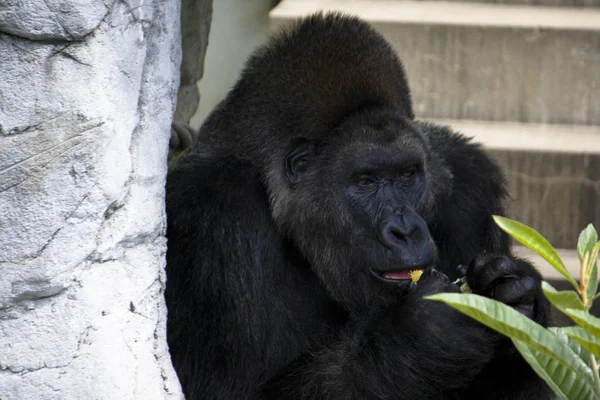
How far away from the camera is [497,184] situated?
→ 13.6 ft

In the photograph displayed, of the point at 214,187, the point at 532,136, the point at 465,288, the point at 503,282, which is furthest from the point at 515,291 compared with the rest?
the point at 532,136

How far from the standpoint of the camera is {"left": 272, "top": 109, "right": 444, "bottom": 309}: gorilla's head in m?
3.52

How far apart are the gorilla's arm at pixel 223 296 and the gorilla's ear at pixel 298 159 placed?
0.66 ft

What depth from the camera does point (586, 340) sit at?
205 cm

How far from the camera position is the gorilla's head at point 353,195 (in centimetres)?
352

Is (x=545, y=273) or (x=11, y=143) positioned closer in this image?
(x=11, y=143)

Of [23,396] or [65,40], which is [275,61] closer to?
[65,40]

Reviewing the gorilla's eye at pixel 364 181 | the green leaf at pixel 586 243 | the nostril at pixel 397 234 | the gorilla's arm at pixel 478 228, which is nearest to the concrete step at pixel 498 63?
the gorilla's arm at pixel 478 228

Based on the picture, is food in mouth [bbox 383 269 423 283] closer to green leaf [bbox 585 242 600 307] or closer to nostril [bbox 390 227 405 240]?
nostril [bbox 390 227 405 240]

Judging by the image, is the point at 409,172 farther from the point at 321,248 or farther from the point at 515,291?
the point at 515,291

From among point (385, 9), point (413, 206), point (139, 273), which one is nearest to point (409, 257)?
point (413, 206)

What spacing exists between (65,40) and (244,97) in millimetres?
1270

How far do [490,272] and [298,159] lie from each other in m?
0.89

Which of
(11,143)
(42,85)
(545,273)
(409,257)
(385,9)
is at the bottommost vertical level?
(545,273)
